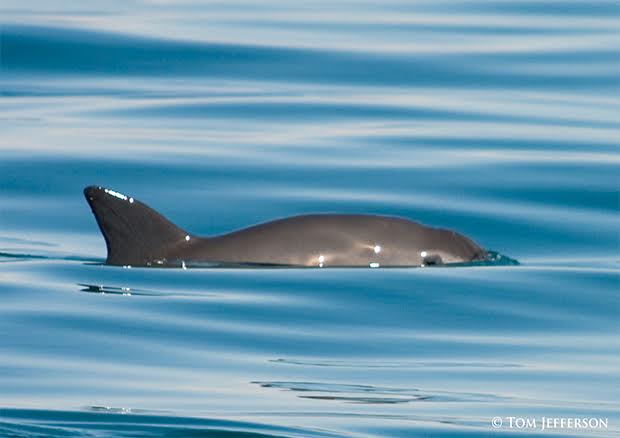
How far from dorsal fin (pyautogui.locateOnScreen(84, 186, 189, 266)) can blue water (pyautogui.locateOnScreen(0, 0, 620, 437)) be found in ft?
0.95

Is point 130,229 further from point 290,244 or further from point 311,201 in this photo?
point 311,201

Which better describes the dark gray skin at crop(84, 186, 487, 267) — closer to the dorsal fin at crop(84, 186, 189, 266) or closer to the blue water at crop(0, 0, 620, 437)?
the dorsal fin at crop(84, 186, 189, 266)

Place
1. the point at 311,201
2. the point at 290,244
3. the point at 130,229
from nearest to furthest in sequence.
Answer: the point at 130,229, the point at 290,244, the point at 311,201

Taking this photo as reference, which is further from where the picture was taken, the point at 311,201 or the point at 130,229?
the point at 311,201

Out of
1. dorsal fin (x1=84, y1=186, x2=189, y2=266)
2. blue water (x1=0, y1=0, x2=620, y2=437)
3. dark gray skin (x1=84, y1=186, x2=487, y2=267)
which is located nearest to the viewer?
blue water (x1=0, y1=0, x2=620, y2=437)

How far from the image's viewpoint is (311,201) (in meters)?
17.2

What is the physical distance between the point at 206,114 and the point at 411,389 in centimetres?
1264

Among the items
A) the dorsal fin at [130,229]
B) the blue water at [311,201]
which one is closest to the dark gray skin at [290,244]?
the dorsal fin at [130,229]

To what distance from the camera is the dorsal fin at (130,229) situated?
43.9 ft

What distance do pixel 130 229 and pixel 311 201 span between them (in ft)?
12.8

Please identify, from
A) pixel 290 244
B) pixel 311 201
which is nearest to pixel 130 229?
pixel 290 244

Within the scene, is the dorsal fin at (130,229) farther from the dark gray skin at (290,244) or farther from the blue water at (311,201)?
the blue water at (311,201)

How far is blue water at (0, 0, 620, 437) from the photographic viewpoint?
9.91 metres

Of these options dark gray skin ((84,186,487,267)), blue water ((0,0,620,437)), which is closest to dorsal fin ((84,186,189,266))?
dark gray skin ((84,186,487,267))
